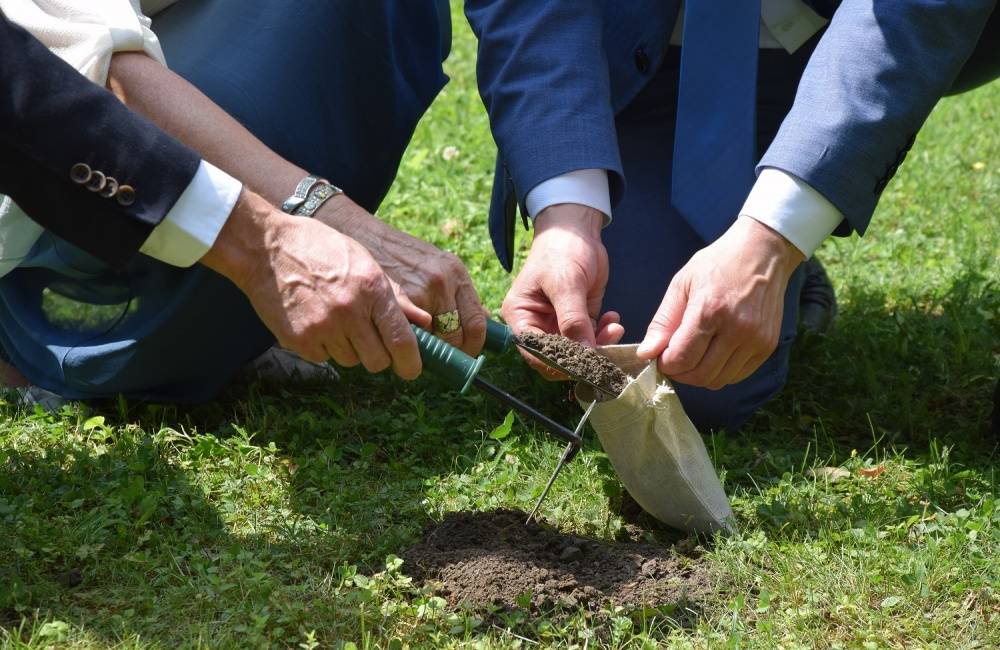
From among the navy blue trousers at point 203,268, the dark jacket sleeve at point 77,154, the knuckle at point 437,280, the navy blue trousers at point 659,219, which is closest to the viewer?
the dark jacket sleeve at point 77,154

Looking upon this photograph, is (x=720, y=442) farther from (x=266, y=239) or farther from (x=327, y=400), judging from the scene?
(x=266, y=239)

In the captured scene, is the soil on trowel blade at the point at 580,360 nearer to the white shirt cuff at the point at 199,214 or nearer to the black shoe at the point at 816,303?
the white shirt cuff at the point at 199,214

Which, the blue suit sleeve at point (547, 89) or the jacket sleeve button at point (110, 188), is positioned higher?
the blue suit sleeve at point (547, 89)

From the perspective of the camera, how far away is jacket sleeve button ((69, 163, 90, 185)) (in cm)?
197

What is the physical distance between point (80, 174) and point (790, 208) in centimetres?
133

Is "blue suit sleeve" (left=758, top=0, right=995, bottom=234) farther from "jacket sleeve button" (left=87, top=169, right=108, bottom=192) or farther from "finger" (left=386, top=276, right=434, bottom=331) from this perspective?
"jacket sleeve button" (left=87, top=169, right=108, bottom=192)

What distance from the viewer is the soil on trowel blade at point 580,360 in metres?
2.33

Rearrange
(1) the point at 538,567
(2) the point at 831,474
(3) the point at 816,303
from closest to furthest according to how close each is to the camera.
Answer: (1) the point at 538,567 → (2) the point at 831,474 → (3) the point at 816,303

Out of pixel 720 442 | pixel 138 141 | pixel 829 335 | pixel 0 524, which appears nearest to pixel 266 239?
pixel 138 141

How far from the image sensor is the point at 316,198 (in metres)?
2.35

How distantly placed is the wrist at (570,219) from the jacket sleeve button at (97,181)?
1.03 meters

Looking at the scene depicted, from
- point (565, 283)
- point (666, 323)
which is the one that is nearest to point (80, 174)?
point (565, 283)

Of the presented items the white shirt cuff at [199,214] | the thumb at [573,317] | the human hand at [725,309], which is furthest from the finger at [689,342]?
the white shirt cuff at [199,214]

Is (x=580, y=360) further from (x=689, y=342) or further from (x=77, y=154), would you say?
(x=77, y=154)
